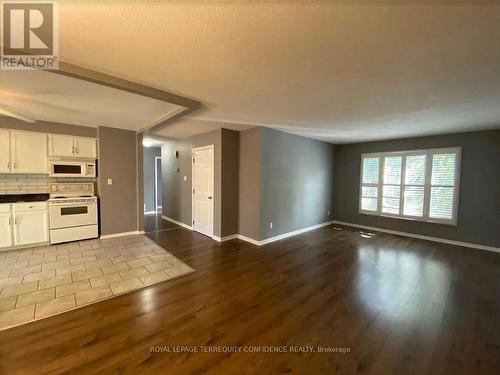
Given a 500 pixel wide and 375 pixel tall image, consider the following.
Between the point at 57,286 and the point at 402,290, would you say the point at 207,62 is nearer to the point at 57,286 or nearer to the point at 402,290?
the point at 57,286

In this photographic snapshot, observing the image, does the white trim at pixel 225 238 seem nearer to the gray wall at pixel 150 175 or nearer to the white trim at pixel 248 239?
the white trim at pixel 248 239

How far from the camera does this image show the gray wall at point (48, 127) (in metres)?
3.98

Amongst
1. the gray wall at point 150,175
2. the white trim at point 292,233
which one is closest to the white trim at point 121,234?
the white trim at point 292,233

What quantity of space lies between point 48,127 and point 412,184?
8.16 m

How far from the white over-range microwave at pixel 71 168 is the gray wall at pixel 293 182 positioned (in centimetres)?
374

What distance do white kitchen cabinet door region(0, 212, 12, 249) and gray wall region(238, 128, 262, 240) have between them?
419cm

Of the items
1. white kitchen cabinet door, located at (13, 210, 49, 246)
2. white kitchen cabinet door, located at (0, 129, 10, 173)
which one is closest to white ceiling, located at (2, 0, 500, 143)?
white kitchen cabinet door, located at (0, 129, 10, 173)

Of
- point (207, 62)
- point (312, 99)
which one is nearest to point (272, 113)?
point (312, 99)

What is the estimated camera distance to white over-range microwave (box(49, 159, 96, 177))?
14.2 feet

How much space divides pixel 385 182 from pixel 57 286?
690 cm

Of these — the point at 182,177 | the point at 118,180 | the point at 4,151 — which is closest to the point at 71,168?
the point at 118,180

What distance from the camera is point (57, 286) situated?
2.72m

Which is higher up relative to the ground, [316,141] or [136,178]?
[316,141]

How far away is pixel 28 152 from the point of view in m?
4.14
